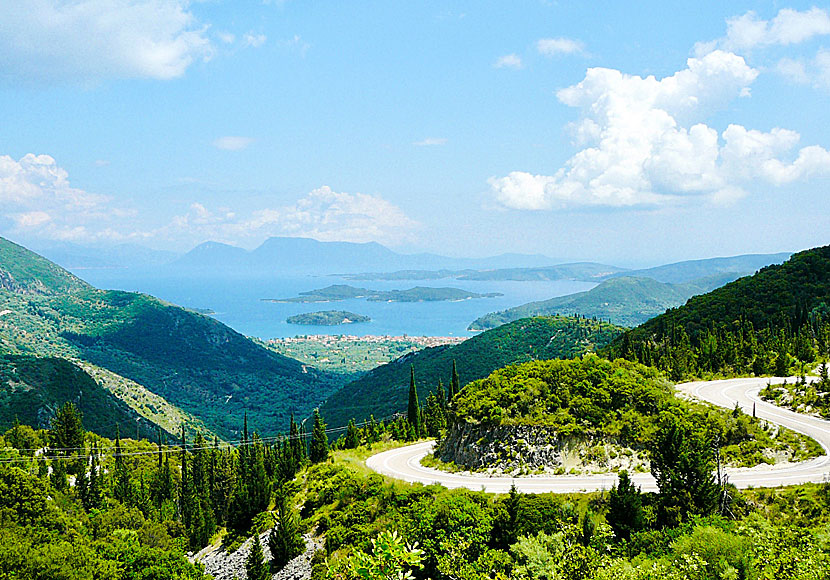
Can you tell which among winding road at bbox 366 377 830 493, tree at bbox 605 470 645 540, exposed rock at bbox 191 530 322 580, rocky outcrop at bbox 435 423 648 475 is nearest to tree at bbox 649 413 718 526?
Answer: tree at bbox 605 470 645 540

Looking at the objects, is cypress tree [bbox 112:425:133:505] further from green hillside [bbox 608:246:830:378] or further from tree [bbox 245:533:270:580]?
green hillside [bbox 608:246:830:378]

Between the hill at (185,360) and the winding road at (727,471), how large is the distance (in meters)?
105

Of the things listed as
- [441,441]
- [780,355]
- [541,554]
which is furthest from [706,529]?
[780,355]

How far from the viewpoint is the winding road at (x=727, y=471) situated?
25625 millimetres

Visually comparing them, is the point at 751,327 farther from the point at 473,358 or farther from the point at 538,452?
the point at 473,358

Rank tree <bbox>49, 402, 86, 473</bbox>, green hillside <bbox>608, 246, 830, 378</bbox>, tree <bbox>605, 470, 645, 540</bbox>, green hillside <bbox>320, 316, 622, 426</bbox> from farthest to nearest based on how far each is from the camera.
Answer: green hillside <bbox>320, 316, 622, 426</bbox> < tree <bbox>49, 402, 86, 473</bbox> < green hillside <bbox>608, 246, 830, 378</bbox> < tree <bbox>605, 470, 645, 540</bbox>

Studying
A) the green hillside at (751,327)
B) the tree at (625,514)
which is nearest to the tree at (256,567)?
the tree at (625,514)

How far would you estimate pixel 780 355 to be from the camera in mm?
43156

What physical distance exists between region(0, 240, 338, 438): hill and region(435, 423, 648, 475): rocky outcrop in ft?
360

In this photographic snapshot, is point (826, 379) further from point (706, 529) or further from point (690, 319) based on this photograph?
point (690, 319)

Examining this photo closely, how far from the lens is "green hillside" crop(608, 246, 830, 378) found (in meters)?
47.1

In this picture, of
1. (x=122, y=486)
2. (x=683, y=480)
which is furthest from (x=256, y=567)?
(x=122, y=486)

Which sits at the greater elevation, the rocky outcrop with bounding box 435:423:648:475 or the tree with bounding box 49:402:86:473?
the rocky outcrop with bounding box 435:423:648:475

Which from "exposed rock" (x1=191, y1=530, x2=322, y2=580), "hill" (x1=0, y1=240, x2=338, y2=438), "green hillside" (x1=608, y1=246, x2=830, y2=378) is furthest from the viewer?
"hill" (x1=0, y1=240, x2=338, y2=438)
